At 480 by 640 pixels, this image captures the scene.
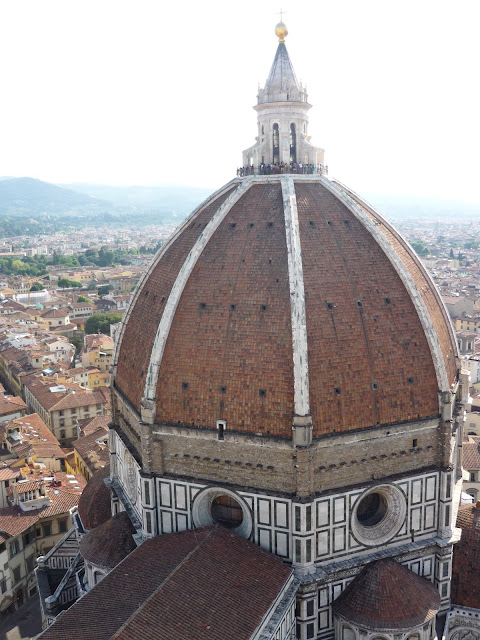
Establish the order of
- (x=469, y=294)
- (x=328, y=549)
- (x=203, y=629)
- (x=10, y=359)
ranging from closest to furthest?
(x=203, y=629), (x=328, y=549), (x=10, y=359), (x=469, y=294)

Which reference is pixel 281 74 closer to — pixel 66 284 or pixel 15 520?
pixel 15 520

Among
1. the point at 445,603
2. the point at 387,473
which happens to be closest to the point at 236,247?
the point at 387,473

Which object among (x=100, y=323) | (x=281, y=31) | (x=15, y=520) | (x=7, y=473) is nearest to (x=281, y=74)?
(x=281, y=31)

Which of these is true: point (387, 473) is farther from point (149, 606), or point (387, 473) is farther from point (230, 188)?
point (230, 188)

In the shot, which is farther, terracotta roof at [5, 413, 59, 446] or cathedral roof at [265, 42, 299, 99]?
terracotta roof at [5, 413, 59, 446]

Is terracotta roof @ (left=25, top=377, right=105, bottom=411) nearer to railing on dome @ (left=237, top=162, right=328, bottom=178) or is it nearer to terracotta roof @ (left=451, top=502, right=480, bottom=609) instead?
railing on dome @ (left=237, top=162, right=328, bottom=178)

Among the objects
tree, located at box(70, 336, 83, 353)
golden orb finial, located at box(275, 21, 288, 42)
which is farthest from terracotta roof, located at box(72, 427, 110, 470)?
tree, located at box(70, 336, 83, 353)
